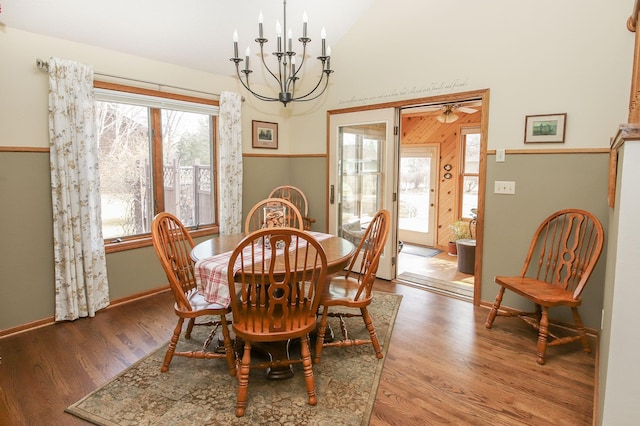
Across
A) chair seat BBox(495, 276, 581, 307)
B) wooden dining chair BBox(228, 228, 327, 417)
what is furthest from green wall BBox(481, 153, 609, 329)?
wooden dining chair BBox(228, 228, 327, 417)

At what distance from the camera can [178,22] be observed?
10.4 ft

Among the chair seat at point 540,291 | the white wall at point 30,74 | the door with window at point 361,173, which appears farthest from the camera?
the door with window at point 361,173

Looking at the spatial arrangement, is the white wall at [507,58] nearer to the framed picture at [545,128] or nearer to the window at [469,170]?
the framed picture at [545,128]

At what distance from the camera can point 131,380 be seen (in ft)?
7.00

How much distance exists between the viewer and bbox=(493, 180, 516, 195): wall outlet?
10.1 feet

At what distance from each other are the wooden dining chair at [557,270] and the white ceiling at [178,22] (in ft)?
9.31

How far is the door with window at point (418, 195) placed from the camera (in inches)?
255

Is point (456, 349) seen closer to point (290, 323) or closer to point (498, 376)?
point (498, 376)

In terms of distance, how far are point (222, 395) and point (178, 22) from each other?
3011 mm

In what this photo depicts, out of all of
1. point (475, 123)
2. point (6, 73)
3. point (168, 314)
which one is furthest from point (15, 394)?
point (475, 123)

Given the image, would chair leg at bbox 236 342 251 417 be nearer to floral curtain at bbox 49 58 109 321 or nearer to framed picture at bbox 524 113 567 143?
floral curtain at bbox 49 58 109 321

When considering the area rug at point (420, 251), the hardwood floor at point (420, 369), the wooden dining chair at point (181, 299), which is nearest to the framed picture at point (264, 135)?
the wooden dining chair at point (181, 299)

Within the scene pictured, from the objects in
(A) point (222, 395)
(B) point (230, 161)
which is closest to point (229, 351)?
(A) point (222, 395)

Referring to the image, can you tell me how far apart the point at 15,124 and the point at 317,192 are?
2930 millimetres
